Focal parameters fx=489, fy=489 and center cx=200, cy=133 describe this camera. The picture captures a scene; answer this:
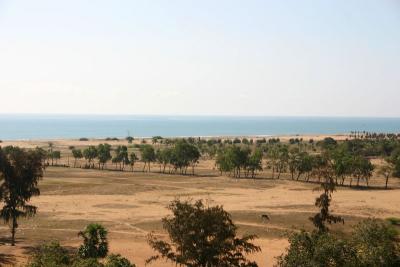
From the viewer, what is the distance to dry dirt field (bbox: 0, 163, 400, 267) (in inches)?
1953

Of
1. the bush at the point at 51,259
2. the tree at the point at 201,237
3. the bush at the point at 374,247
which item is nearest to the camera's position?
the bush at the point at 51,259

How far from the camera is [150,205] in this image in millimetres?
73125

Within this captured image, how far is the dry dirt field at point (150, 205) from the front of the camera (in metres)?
49.6

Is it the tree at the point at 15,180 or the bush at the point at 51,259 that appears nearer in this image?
the bush at the point at 51,259

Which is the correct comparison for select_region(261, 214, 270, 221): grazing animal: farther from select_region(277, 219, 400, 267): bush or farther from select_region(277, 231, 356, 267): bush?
select_region(277, 231, 356, 267): bush

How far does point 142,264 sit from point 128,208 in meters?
29.9

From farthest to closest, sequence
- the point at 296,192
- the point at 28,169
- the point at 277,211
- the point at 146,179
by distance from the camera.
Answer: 1. the point at 146,179
2. the point at 296,192
3. the point at 277,211
4. the point at 28,169

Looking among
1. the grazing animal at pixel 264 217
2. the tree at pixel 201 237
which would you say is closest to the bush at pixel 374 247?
the tree at pixel 201 237

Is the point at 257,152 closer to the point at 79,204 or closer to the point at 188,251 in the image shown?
the point at 79,204

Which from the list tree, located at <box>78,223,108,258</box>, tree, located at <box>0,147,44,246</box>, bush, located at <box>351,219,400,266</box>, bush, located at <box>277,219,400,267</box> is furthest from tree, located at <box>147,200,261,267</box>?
tree, located at <box>0,147,44,246</box>

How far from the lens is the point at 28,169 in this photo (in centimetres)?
4791

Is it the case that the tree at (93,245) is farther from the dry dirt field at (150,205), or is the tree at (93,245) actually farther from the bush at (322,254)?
the bush at (322,254)

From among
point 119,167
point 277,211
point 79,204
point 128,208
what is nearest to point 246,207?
point 277,211

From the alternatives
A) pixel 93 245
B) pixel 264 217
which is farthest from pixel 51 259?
pixel 264 217
